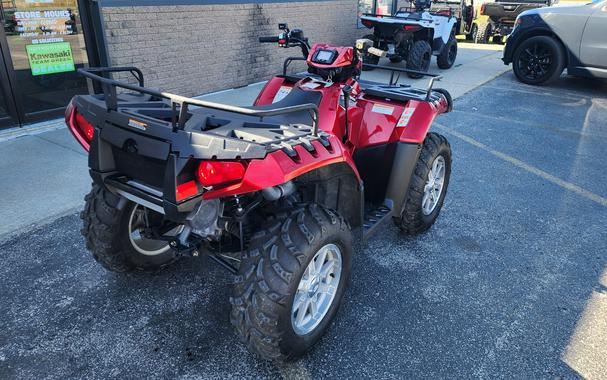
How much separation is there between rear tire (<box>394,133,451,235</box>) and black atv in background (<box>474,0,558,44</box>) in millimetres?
14739

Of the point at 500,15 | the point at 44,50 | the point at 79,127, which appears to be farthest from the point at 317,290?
the point at 500,15

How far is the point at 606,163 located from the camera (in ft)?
18.8

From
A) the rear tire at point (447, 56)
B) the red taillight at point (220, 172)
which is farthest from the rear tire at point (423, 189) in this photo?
the rear tire at point (447, 56)

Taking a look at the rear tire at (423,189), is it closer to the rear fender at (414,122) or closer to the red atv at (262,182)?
the red atv at (262,182)

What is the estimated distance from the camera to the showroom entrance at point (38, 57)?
5617 millimetres

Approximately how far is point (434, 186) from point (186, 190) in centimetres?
250

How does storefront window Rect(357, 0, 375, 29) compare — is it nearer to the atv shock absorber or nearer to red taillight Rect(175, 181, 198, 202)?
the atv shock absorber

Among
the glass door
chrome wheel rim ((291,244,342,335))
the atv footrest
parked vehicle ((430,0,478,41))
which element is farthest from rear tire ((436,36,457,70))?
chrome wheel rim ((291,244,342,335))

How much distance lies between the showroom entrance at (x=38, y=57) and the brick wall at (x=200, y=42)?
1.69ft

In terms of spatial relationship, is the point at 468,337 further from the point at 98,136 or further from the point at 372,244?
the point at 98,136

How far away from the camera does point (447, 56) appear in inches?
447

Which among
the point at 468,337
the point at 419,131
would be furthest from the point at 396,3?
the point at 468,337

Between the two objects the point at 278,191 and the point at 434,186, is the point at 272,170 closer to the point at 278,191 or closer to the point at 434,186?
the point at 278,191

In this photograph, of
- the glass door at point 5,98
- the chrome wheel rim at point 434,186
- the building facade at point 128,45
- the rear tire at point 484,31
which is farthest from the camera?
the rear tire at point 484,31
